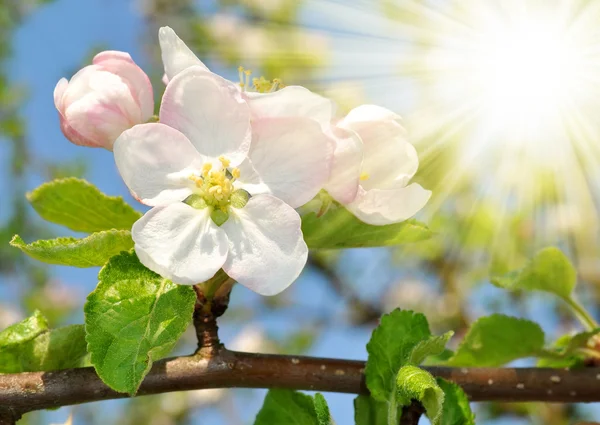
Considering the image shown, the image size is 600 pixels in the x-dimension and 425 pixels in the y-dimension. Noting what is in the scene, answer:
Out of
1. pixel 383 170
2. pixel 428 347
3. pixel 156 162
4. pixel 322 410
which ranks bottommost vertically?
pixel 322 410

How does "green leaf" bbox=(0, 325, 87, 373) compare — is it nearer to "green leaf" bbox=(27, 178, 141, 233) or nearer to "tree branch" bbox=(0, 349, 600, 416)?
"tree branch" bbox=(0, 349, 600, 416)

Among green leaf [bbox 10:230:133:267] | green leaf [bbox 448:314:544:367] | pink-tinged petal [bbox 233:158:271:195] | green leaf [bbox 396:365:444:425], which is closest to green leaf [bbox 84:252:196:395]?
green leaf [bbox 10:230:133:267]

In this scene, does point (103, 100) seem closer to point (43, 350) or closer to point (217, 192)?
point (217, 192)

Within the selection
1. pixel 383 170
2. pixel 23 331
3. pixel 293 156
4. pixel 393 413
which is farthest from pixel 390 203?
pixel 23 331

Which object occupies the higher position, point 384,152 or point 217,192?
point 384,152

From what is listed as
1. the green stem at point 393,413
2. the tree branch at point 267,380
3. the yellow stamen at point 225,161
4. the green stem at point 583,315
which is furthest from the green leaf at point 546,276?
the yellow stamen at point 225,161

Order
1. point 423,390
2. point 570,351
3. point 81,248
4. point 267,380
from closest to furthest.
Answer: point 423,390
point 81,248
point 267,380
point 570,351
